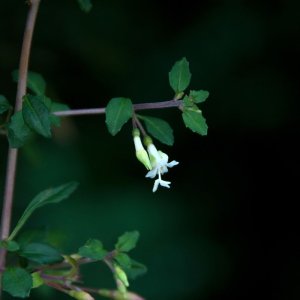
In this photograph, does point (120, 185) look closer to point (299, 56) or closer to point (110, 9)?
point (110, 9)

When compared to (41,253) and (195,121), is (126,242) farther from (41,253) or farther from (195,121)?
(195,121)

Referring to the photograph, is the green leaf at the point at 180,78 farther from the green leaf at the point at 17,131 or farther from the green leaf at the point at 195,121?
the green leaf at the point at 17,131

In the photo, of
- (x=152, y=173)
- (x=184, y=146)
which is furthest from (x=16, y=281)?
(x=184, y=146)

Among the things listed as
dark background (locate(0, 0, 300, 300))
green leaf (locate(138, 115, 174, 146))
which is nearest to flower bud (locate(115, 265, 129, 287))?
green leaf (locate(138, 115, 174, 146))

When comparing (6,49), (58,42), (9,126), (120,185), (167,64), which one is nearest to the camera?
(9,126)

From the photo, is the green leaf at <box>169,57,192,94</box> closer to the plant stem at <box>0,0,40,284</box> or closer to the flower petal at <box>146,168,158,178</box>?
the flower petal at <box>146,168,158,178</box>

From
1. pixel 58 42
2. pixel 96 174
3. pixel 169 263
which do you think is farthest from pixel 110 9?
pixel 169 263

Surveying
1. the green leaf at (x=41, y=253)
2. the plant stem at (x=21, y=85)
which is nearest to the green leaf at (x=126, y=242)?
the green leaf at (x=41, y=253)
